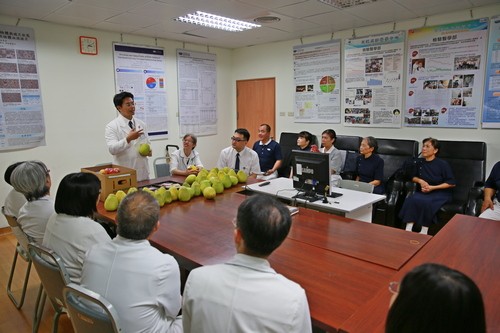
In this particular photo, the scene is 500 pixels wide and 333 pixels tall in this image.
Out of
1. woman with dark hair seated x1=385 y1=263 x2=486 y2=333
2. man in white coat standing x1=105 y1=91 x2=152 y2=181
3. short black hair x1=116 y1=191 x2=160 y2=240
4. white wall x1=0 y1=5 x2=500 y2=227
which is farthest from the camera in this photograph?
white wall x1=0 y1=5 x2=500 y2=227

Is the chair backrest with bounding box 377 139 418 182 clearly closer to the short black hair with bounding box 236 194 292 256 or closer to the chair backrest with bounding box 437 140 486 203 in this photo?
the chair backrest with bounding box 437 140 486 203

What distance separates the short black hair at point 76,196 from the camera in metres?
1.79

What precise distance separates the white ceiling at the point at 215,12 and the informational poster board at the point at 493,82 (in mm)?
332

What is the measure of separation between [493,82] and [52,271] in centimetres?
459

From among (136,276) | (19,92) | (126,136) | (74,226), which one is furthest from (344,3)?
(19,92)

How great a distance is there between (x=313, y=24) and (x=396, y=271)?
3898 millimetres

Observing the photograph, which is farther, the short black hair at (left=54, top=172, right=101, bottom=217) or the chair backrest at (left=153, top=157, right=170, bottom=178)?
the chair backrest at (left=153, top=157, right=170, bottom=178)

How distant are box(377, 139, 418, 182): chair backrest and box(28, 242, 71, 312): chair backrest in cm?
384

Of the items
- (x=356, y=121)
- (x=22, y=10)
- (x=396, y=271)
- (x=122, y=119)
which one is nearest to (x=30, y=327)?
(x=122, y=119)

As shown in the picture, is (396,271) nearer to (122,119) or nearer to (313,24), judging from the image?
(122,119)

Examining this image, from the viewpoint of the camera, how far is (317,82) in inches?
211

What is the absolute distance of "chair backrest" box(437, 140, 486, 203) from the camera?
3.90 meters

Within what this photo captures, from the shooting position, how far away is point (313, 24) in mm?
4617

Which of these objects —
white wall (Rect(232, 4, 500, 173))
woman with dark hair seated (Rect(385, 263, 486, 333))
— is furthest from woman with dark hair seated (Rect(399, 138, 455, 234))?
woman with dark hair seated (Rect(385, 263, 486, 333))
